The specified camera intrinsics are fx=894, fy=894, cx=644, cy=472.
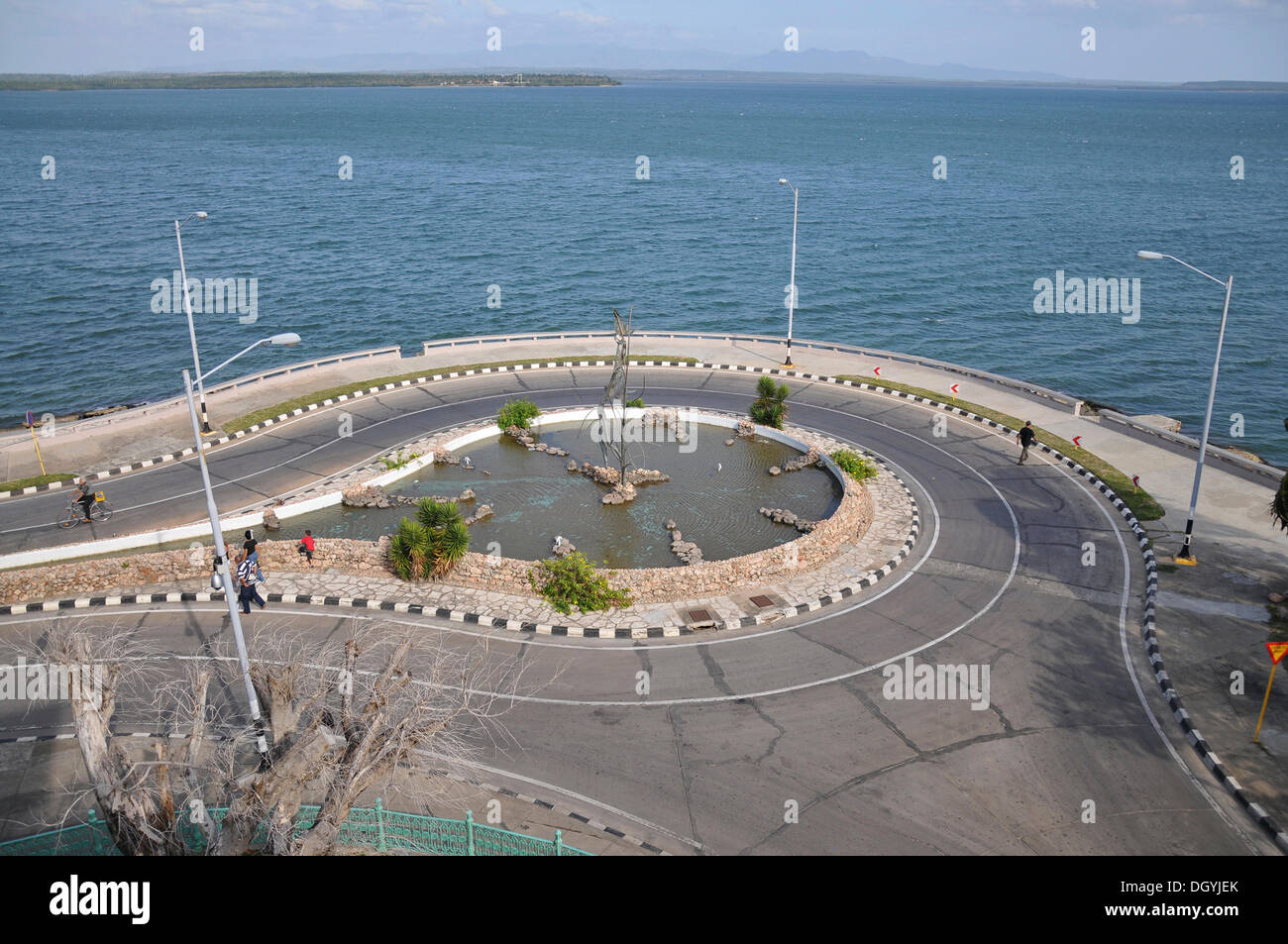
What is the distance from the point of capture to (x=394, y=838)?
54.8 ft

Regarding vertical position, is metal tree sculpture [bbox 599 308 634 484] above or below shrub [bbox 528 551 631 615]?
above

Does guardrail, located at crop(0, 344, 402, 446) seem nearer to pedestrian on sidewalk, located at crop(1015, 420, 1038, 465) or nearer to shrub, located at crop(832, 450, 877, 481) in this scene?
shrub, located at crop(832, 450, 877, 481)

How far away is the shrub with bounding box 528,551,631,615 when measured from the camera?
26078mm

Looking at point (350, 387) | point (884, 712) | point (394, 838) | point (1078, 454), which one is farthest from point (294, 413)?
point (1078, 454)

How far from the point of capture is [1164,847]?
17.5 meters

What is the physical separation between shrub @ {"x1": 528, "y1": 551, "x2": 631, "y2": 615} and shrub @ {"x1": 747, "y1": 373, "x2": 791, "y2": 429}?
1559 cm

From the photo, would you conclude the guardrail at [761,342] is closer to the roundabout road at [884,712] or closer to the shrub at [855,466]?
the roundabout road at [884,712]

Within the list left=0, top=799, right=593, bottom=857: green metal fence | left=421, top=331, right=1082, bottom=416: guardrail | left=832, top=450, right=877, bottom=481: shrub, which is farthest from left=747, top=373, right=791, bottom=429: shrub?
left=0, top=799, right=593, bottom=857: green metal fence

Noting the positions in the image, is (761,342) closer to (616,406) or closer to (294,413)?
(616,406)

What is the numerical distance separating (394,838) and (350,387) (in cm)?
3124

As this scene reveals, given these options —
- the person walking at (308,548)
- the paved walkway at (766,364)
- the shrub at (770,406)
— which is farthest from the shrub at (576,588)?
the paved walkway at (766,364)

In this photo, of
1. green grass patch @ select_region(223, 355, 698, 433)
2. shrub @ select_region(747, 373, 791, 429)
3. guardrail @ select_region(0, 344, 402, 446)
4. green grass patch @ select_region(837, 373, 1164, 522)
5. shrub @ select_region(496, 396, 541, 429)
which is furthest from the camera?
guardrail @ select_region(0, 344, 402, 446)

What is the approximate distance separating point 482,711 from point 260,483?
58.4 ft
